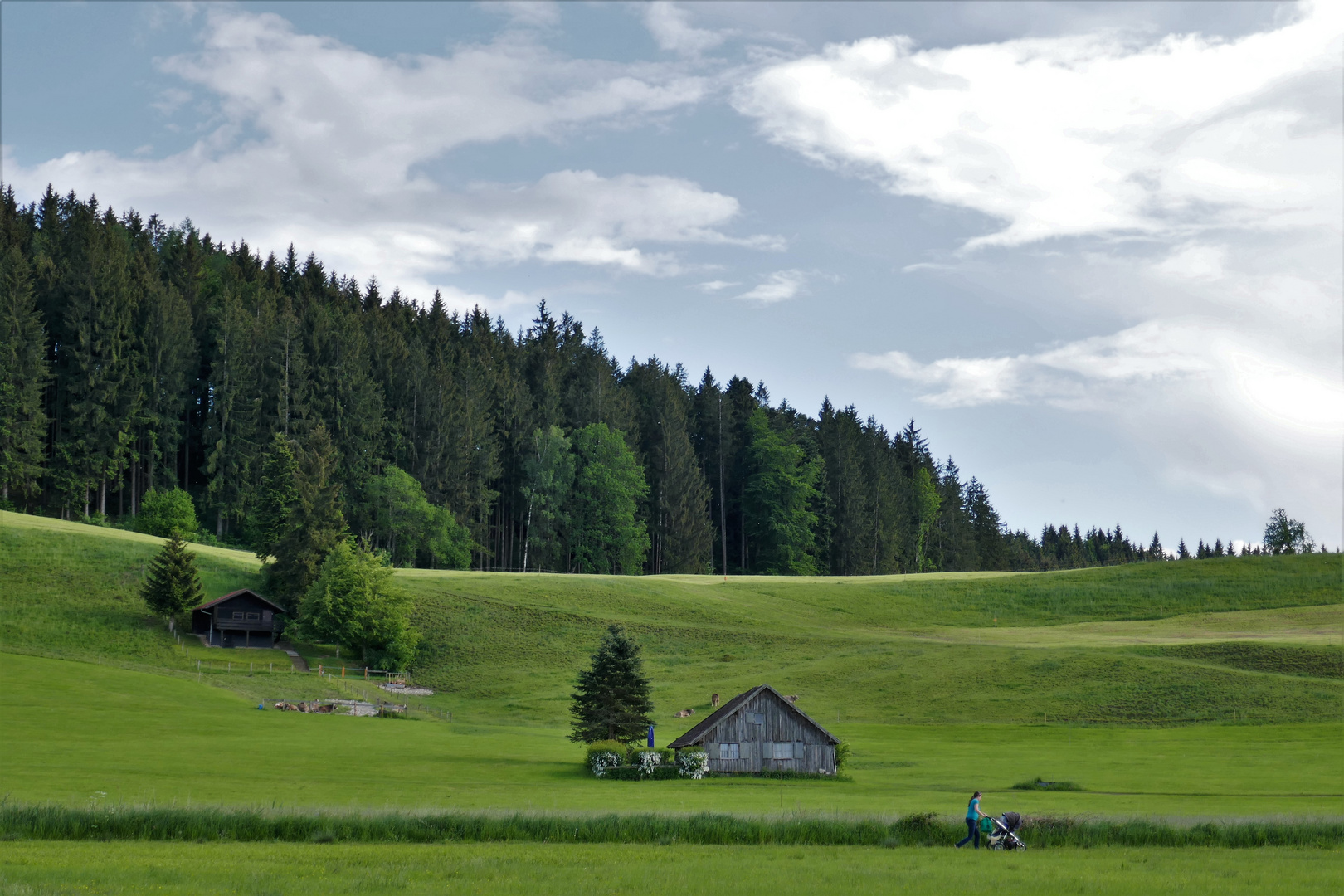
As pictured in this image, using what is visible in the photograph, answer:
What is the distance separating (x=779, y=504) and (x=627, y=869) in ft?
390

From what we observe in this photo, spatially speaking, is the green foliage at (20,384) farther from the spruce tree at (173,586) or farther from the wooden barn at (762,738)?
the wooden barn at (762,738)

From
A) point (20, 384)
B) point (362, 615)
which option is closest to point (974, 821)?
point (362, 615)

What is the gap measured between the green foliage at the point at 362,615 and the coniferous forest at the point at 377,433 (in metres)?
6.14

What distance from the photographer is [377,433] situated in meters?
122

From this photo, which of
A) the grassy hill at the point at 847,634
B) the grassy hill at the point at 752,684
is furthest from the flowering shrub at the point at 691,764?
the grassy hill at the point at 847,634

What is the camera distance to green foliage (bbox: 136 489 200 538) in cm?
10225

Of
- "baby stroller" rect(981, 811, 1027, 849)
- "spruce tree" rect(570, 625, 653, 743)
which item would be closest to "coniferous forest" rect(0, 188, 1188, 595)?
"spruce tree" rect(570, 625, 653, 743)

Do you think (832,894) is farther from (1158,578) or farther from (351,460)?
(351,460)

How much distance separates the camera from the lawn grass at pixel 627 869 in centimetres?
1847

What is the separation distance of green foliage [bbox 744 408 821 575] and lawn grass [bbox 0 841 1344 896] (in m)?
111

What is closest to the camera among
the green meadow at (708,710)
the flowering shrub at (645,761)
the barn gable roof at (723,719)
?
the green meadow at (708,710)

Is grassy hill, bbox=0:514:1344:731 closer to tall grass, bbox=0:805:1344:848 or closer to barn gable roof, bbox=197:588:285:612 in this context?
barn gable roof, bbox=197:588:285:612

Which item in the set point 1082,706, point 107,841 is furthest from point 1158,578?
point 107,841

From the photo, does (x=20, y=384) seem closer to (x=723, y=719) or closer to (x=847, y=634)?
(x=847, y=634)
